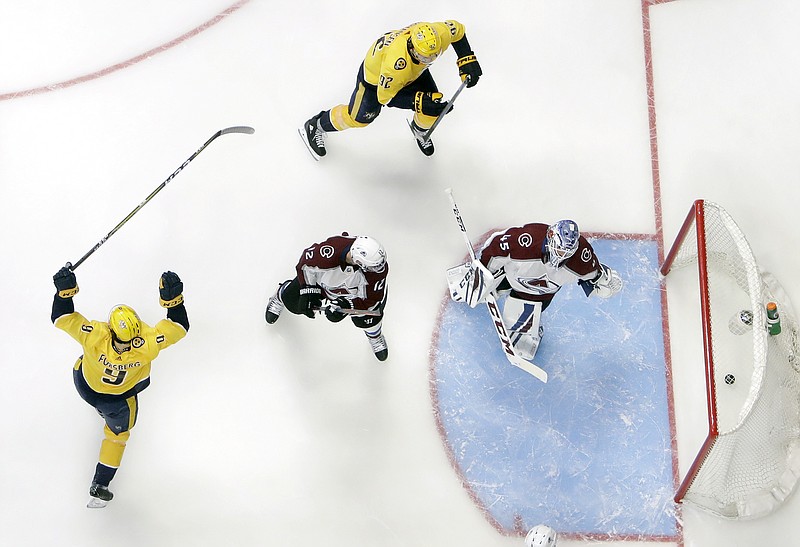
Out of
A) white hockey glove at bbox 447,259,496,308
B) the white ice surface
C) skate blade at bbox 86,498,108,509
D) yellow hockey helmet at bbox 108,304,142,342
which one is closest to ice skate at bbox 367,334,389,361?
the white ice surface

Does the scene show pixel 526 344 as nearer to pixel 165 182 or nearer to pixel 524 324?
pixel 524 324

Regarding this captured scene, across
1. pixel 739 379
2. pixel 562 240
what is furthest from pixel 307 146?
pixel 739 379

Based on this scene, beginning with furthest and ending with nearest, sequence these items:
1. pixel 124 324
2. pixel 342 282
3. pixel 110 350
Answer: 1. pixel 342 282
2. pixel 110 350
3. pixel 124 324

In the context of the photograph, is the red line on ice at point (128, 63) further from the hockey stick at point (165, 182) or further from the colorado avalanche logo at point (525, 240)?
the colorado avalanche logo at point (525, 240)

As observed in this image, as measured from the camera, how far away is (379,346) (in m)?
5.35

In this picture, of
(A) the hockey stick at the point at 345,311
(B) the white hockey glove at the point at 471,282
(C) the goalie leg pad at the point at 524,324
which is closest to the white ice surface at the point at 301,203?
(B) the white hockey glove at the point at 471,282

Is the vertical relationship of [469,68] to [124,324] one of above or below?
above

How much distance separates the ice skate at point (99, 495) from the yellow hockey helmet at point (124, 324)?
0.96 m

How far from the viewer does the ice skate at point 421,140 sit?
5.66m

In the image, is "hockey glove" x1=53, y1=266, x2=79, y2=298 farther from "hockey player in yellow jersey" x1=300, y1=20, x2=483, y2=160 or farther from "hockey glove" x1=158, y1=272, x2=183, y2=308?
"hockey player in yellow jersey" x1=300, y1=20, x2=483, y2=160

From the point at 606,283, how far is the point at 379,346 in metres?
1.27

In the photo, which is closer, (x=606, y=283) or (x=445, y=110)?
(x=606, y=283)

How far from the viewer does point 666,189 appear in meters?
5.82

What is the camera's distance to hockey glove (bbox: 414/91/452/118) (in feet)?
17.4
